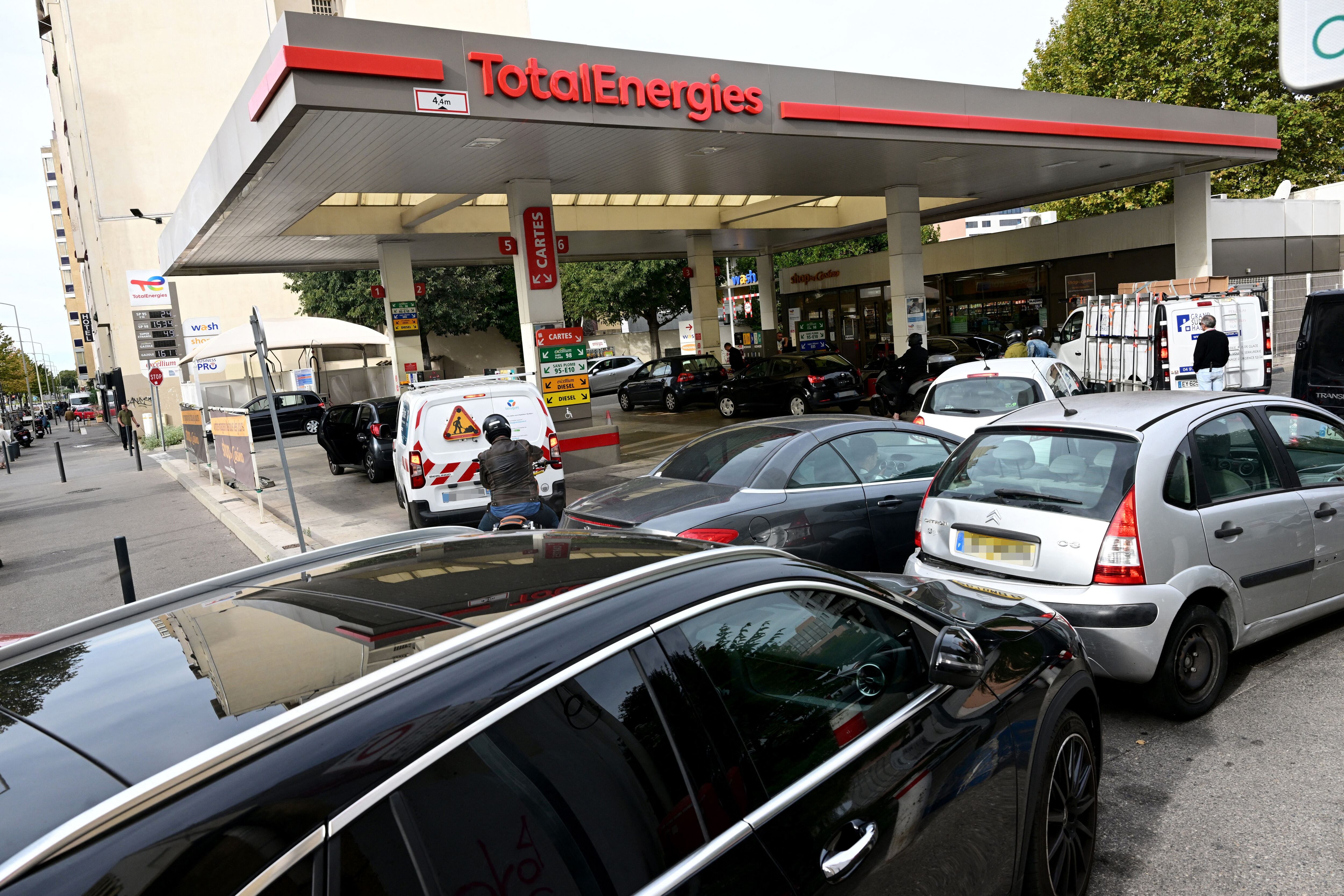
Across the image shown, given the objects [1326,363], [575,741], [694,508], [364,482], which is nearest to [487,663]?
[575,741]

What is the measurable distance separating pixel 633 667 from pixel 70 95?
5967 cm

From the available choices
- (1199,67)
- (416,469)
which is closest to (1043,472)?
(416,469)

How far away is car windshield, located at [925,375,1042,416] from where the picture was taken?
10625mm

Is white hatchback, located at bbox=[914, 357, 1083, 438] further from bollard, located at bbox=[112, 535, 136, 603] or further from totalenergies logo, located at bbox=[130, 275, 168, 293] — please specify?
totalenergies logo, located at bbox=[130, 275, 168, 293]

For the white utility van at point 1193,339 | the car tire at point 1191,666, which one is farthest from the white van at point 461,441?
the white utility van at point 1193,339

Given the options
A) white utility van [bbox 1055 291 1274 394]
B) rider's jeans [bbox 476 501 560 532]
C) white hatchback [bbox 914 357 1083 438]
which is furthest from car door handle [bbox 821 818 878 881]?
white utility van [bbox 1055 291 1274 394]

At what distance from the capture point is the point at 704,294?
29.8 meters

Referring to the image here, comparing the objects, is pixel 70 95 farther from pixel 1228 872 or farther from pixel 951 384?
pixel 1228 872

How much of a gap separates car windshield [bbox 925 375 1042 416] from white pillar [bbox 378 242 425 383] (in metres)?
14.6

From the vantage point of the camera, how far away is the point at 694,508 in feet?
19.4

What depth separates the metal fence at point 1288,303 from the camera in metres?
26.8

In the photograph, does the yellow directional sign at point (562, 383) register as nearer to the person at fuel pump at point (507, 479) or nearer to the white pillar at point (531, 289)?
the white pillar at point (531, 289)

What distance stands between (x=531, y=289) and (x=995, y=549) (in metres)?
11.3

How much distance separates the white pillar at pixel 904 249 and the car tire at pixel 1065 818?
18096mm
